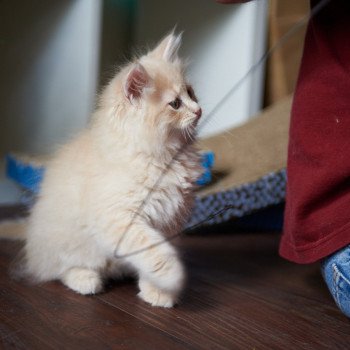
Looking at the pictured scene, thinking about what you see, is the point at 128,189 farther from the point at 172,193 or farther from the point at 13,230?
the point at 13,230

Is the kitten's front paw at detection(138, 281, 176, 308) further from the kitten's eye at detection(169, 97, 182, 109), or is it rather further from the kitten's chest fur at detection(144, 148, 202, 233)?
the kitten's eye at detection(169, 97, 182, 109)

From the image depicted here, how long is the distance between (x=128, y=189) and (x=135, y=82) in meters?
0.19

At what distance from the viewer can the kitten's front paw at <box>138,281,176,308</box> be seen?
843 millimetres

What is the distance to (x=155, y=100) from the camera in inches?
31.7

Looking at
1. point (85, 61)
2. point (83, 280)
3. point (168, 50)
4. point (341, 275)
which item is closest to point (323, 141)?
point (341, 275)

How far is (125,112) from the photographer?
0.81 metres

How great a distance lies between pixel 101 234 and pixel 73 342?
0.63 ft

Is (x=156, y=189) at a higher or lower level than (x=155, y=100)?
lower

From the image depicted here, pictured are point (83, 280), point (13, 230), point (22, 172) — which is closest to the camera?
point (83, 280)

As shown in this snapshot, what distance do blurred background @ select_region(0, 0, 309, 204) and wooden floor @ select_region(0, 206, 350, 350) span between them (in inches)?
23.0

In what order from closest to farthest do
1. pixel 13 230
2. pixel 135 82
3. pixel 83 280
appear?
pixel 135 82 → pixel 83 280 → pixel 13 230

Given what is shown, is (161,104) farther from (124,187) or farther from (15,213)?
(15,213)

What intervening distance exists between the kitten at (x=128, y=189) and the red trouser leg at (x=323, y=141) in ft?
0.67

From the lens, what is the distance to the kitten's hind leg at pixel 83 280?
0.88m
